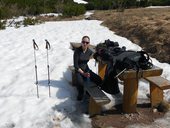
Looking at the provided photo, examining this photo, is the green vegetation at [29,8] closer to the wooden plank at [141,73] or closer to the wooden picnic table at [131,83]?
the wooden picnic table at [131,83]

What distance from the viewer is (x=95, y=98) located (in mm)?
7355

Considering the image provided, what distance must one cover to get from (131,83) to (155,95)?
0.80m

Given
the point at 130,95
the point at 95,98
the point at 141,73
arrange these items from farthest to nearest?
the point at 130,95 → the point at 141,73 → the point at 95,98

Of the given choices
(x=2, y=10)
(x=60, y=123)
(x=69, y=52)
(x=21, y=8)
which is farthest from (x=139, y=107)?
(x=21, y=8)

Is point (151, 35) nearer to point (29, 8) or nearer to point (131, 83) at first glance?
point (131, 83)

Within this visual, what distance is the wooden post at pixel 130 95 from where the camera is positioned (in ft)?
25.5

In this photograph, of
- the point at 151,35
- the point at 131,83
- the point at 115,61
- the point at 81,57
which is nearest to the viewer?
the point at 131,83

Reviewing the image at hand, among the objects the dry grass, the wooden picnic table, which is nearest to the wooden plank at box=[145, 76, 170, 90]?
the wooden picnic table

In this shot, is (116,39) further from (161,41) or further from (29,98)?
(29,98)

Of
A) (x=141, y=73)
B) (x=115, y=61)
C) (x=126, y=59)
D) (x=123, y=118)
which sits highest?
(x=126, y=59)

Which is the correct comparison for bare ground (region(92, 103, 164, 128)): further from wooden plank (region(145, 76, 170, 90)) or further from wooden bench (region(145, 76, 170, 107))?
wooden plank (region(145, 76, 170, 90))

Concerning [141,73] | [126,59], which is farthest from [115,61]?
[141,73]

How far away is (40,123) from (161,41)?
22.8 ft

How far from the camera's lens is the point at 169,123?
7523 millimetres
